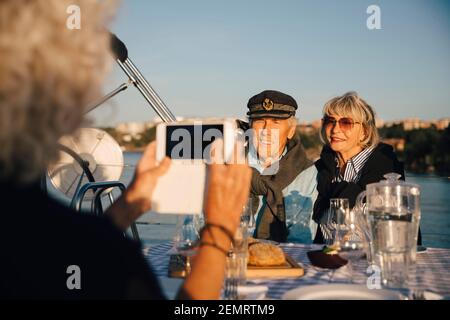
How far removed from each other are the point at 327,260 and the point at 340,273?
0.21ft

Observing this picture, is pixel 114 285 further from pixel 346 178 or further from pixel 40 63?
pixel 346 178

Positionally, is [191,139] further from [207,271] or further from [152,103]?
[152,103]

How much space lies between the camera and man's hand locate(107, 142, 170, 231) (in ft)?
4.10

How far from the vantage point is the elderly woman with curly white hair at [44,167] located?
29.9 inches

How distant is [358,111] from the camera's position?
11.1 ft

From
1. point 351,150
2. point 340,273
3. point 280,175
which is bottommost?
point 340,273

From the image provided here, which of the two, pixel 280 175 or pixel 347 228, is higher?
pixel 280 175

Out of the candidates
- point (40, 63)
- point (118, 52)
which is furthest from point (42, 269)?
point (118, 52)

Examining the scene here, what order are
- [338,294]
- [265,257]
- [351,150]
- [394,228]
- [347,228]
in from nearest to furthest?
1. [338,294]
2. [394,228]
3. [265,257]
4. [347,228]
5. [351,150]

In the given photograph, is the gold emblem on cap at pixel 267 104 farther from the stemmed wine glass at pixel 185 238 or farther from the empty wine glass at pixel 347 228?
the stemmed wine glass at pixel 185 238

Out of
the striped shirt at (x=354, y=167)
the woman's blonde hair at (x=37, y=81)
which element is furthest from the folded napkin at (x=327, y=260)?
the striped shirt at (x=354, y=167)

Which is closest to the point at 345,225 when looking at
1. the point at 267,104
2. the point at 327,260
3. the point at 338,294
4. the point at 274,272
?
the point at 327,260

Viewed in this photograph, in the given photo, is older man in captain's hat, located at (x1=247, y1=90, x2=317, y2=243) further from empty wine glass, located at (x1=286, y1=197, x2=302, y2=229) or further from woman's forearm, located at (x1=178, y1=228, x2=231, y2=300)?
woman's forearm, located at (x1=178, y1=228, x2=231, y2=300)
